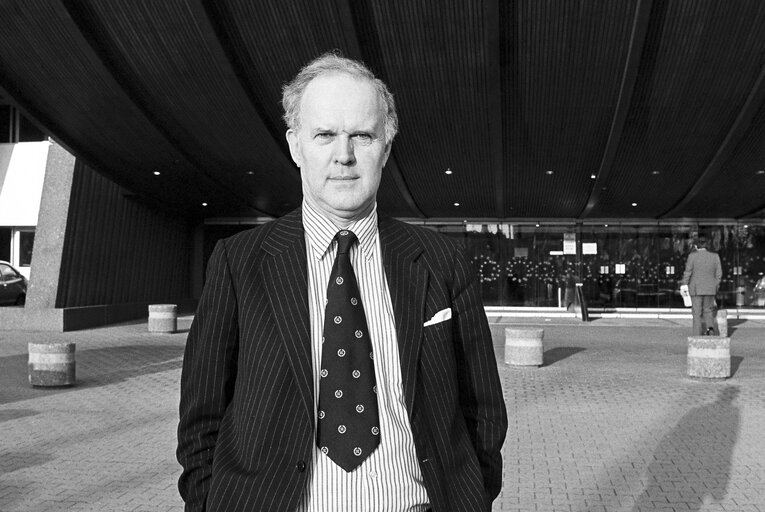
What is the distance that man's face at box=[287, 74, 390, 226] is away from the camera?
7.52ft

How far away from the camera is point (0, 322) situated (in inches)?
866

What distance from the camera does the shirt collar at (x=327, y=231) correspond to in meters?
2.42

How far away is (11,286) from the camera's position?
28.8 metres

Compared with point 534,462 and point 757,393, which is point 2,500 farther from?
point 757,393

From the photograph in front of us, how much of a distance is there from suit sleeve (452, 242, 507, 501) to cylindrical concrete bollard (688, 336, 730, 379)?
1113 cm

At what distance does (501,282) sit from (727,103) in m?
14.3

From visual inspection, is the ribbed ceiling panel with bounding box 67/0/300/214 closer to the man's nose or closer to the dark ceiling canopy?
the dark ceiling canopy

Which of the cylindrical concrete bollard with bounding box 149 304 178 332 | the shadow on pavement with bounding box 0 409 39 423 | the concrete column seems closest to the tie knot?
the shadow on pavement with bounding box 0 409 39 423

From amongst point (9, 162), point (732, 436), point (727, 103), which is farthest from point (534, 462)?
point (9, 162)

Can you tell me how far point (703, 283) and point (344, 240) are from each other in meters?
15.6

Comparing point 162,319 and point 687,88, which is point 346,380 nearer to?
point 687,88

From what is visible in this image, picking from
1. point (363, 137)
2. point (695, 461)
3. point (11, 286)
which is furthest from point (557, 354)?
point (11, 286)

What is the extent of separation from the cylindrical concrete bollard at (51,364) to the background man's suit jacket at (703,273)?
11191 millimetres

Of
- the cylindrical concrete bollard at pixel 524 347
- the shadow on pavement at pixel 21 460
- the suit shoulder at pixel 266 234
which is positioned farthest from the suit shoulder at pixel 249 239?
the cylindrical concrete bollard at pixel 524 347
